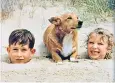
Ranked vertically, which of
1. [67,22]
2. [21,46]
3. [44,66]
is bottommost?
[44,66]

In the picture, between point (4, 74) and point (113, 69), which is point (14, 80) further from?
point (113, 69)

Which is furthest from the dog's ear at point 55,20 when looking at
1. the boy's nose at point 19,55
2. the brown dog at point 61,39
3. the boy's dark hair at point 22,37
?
the boy's nose at point 19,55

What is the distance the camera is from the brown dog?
5.76 feet

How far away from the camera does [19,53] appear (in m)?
1.75

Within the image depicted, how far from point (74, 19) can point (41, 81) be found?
0.36 m

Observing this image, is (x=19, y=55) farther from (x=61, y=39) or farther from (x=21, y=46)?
(x=61, y=39)

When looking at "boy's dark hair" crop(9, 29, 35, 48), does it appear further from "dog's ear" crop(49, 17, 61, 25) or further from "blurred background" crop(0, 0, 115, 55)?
"dog's ear" crop(49, 17, 61, 25)

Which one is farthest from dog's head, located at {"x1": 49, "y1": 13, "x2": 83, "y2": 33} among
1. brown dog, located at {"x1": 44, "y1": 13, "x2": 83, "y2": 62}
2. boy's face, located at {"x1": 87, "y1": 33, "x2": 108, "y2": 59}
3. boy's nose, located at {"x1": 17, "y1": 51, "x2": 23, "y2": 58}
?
boy's nose, located at {"x1": 17, "y1": 51, "x2": 23, "y2": 58}

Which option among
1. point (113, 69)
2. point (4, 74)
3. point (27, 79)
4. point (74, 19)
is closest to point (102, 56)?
point (113, 69)

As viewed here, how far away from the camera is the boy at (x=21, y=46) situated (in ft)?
5.75

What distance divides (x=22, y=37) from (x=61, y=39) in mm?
203

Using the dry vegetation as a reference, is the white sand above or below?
below

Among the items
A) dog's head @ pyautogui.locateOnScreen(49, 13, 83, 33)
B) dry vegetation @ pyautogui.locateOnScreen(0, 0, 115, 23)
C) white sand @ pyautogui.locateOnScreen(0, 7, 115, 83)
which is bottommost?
white sand @ pyautogui.locateOnScreen(0, 7, 115, 83)

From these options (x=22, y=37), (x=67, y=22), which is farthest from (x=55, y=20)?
(x=22, y=37)
